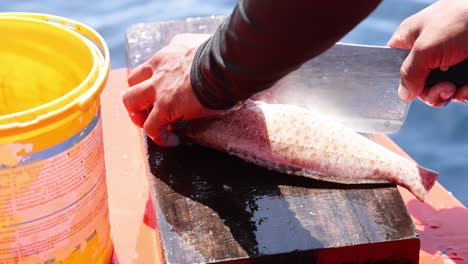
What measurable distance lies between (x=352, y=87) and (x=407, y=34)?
339 millimetres

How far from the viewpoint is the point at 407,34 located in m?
2.64

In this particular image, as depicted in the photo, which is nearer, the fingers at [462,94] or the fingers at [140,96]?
the fingers at [140,96]

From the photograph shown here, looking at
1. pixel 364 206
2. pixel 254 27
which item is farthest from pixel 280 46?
pixel 364 206

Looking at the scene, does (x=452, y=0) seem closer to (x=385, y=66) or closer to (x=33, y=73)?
(x=385, y=66)

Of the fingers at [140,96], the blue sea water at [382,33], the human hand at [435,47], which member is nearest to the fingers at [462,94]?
the human hand at [435,47]

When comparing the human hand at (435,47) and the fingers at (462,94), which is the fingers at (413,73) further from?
the fingers at (462,94)

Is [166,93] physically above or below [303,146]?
above

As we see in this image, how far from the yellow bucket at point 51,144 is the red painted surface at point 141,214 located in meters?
0.20

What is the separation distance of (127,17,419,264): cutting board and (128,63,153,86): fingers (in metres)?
0.33

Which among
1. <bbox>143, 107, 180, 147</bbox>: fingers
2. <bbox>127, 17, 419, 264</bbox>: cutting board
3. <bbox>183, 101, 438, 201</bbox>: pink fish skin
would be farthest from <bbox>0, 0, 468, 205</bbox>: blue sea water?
<bbox>143, 107, 180, 147</bbox>: fingers

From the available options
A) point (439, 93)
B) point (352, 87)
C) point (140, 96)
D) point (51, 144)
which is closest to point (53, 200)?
point (51, 144)

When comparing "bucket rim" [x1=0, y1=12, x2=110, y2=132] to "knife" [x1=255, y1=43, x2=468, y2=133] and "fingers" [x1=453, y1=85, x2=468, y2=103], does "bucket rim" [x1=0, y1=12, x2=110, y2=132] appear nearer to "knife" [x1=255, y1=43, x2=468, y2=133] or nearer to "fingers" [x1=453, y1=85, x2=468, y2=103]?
"knife" [x1=255, y1=43, x2=468, y2=133]

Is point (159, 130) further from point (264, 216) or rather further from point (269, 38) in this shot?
point (269, 38)

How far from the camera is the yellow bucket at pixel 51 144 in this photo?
1.59 metres
